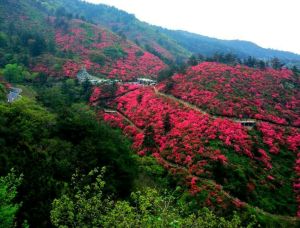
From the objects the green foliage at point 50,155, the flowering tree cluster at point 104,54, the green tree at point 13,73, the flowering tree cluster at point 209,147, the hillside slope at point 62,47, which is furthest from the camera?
the flowering tree cluster at point 104,54

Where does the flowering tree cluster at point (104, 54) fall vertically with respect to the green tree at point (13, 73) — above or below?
above

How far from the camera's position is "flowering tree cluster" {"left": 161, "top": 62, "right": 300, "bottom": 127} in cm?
5928

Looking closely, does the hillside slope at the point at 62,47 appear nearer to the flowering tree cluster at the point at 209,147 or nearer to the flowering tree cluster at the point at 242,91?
the flowering tree cluster at the point at 242,91

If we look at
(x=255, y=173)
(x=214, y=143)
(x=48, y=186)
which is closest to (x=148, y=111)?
(x=214, y=143)

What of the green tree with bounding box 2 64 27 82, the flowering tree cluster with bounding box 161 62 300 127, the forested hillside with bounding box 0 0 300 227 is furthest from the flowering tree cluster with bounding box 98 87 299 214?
the green tree with bounding box 2 64 27 82

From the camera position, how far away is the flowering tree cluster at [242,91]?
2334 inches

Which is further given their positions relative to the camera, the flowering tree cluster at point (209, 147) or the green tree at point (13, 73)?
the green tree at point (13, 73)

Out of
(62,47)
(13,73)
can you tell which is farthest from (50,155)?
(62,47)

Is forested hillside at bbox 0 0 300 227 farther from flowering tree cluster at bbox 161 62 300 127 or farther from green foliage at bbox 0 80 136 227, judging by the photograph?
flowering tree cluster at bbox 161 62 300 127

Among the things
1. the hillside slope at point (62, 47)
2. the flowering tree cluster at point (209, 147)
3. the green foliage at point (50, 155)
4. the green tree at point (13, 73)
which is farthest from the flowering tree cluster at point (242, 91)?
the green tree at point (13, 73)

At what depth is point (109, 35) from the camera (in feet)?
462

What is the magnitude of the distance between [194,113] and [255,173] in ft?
54.9

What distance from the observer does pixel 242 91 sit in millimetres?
66062

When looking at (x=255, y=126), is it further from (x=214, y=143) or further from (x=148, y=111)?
(x=148, y=111)
